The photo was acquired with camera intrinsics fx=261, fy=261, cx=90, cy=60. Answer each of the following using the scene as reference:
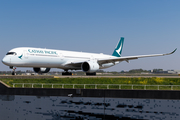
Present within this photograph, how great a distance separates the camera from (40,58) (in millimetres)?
48406

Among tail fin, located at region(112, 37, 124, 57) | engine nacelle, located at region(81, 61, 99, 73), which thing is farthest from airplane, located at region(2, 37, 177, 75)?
tail fin, located at region(112, 37, 124, 57)

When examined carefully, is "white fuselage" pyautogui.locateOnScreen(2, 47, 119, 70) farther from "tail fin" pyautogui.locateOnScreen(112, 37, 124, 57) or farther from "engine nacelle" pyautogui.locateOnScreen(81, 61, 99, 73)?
"tail fin" pyautogui.locateOnScreen(112, 37, 124, 57)

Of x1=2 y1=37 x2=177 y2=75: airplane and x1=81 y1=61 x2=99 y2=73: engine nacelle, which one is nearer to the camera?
x1=2 y1=37 x2=177 y2=75: airplane

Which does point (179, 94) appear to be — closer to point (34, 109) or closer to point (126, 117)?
point (126, 117)

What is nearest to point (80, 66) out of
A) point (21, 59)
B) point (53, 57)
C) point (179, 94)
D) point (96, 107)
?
point (53, 57)

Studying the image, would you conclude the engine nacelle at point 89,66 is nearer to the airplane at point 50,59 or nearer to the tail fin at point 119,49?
the airplane at point 50,59

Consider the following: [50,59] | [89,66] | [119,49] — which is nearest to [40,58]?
[50,59]

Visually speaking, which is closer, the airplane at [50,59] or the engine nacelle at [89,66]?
the airplane at [50,59]

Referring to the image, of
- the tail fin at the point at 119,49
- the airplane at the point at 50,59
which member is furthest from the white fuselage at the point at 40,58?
the tail fin at the point at 119,49

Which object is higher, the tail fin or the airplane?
the tail fin

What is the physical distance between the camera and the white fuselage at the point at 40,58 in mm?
45312

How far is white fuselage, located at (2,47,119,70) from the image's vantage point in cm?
4531

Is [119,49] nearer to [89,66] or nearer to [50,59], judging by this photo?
[89,66]

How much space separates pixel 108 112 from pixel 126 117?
2.85m
